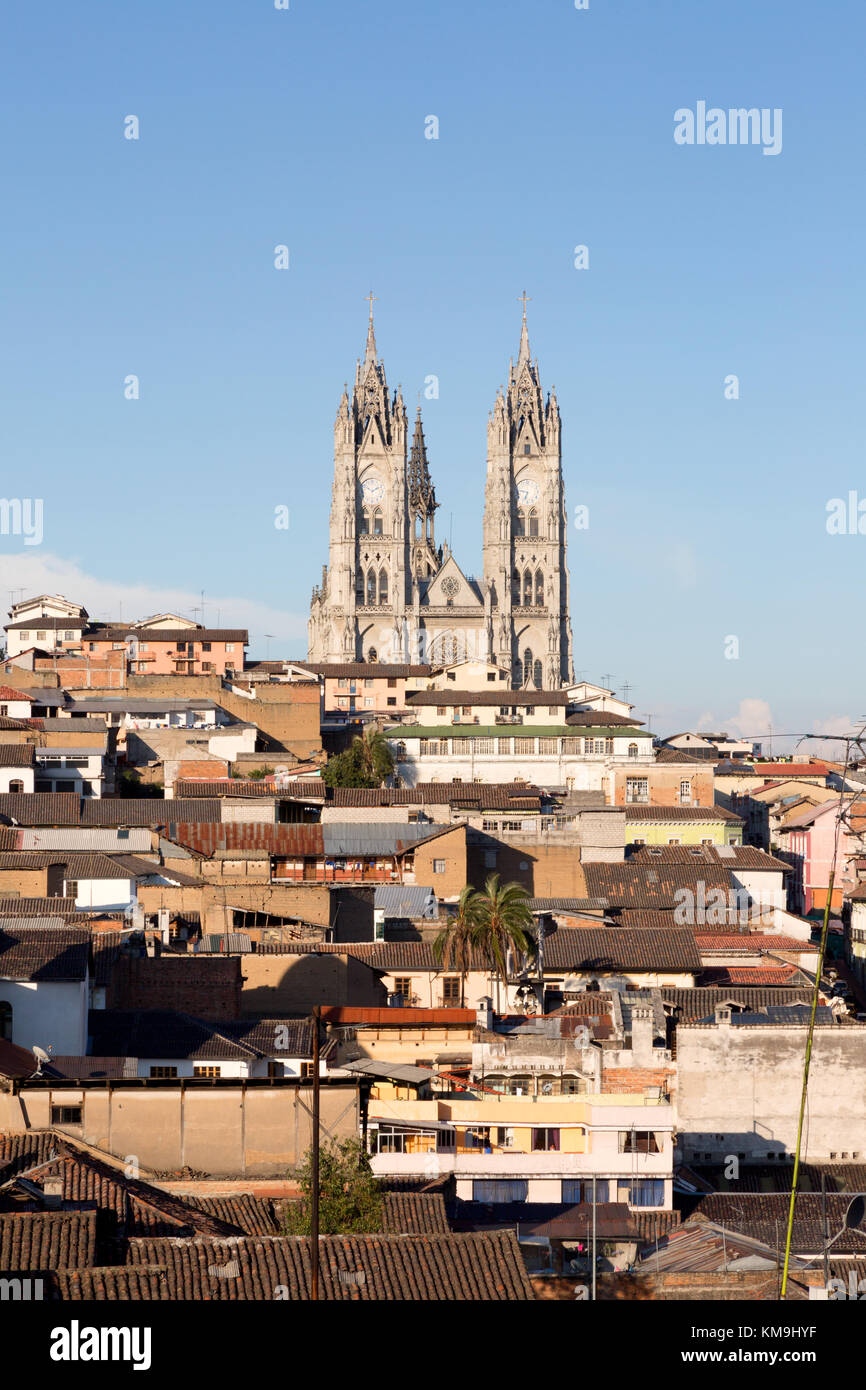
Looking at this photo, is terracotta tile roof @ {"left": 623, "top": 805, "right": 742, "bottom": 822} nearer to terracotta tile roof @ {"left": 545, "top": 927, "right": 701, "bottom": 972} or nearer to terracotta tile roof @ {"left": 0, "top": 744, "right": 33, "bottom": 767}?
terracotta tile roof @ {"left": 545, "top": 927, "right": 701, "bottom": 972}

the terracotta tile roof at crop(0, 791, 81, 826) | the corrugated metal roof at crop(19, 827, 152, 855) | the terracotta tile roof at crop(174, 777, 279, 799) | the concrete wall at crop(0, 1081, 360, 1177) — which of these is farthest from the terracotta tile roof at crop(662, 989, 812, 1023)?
the terracotta tile roof at crop(174, 777, 279, 799)

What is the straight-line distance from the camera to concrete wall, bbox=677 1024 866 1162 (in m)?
33.6

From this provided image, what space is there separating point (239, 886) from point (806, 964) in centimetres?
1456

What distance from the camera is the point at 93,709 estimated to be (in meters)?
78.3

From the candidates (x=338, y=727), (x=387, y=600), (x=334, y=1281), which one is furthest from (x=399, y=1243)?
(x=387, y=600)

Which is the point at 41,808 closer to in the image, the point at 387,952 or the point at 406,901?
the point at 406,901

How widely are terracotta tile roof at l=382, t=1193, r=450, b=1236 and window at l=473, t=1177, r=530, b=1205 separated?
Answer: 13.7ft

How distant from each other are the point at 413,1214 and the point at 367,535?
403 ft

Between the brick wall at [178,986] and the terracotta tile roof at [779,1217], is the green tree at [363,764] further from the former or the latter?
the terracotta tile roof at [779,1217]

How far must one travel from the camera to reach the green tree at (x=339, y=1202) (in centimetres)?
2161

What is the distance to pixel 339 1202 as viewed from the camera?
22.1 m

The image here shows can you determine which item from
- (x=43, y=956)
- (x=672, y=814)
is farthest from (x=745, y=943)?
(x=43, y=956)

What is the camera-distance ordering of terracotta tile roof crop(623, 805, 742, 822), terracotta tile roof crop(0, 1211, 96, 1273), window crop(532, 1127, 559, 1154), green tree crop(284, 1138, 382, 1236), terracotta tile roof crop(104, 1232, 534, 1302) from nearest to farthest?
terracotta tile roof crop(104, 1232, 534, 1302), terracotta tile roof crop(0, 1211, 96, 1273), green tree crop(284, 1138, 382, 1236), window crop(532, 1127, 559, 1154), terracotta tile roof crop(623, 805, 742, 822)

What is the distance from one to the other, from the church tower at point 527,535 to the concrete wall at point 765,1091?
101472mm
